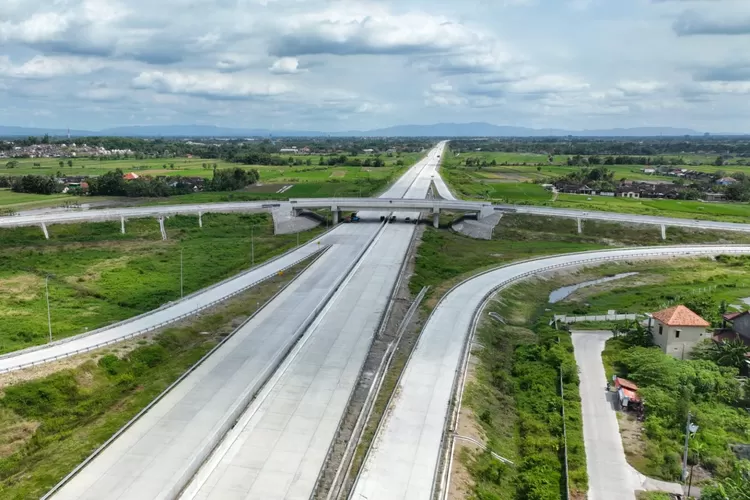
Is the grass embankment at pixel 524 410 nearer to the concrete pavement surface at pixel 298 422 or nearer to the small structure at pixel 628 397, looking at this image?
the small structure at pixel 628 397

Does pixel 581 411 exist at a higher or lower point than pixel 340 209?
lower

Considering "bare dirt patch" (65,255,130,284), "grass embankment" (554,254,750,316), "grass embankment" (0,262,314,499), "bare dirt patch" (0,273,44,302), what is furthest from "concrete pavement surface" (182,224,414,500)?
"bare dirt patch" (0,273,44,302)

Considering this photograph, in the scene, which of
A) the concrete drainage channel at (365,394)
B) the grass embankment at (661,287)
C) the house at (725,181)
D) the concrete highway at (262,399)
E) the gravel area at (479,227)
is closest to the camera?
the concrete highway at (262,399)

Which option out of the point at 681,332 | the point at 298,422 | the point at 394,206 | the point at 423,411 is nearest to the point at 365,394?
the point at 423,411

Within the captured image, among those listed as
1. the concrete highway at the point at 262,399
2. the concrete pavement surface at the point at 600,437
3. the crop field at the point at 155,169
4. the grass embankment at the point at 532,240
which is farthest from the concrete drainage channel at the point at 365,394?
the crop field at the point at 155,169

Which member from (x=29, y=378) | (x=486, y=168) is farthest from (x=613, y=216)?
(x=486, y=168)

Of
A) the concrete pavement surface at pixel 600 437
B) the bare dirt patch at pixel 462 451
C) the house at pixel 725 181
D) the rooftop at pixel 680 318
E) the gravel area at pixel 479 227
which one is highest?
the house at pixel 725 181

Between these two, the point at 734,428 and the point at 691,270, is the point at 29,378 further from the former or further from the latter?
the point at 691,270

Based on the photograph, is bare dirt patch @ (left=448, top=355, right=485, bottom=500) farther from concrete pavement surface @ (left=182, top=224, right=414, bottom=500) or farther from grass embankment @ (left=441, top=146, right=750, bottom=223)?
grass embankment @ (left=441, top=146, right=750, bottom=223)
